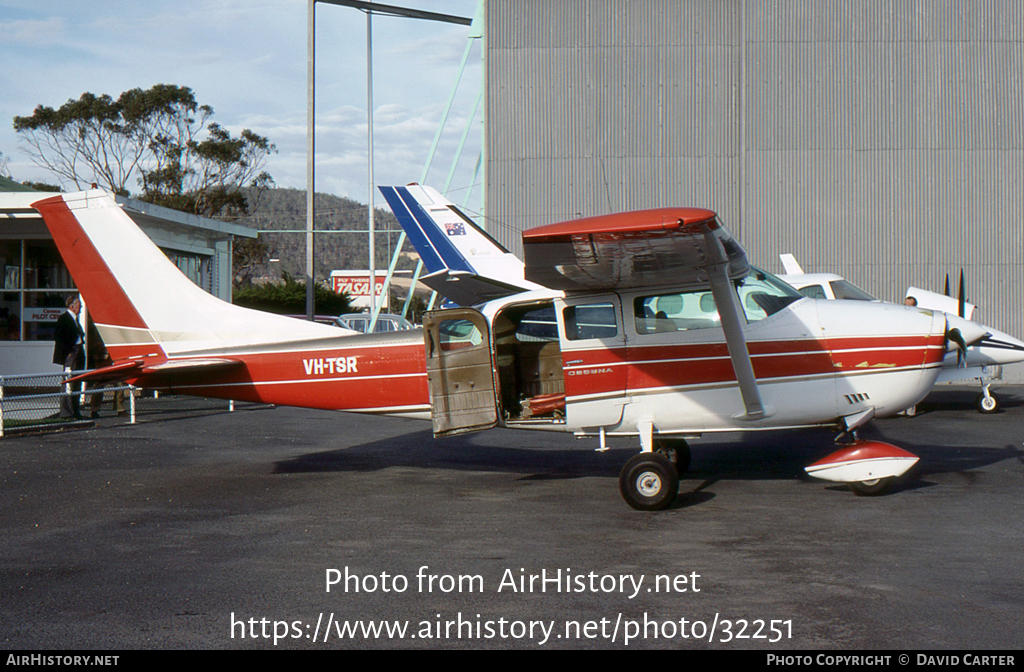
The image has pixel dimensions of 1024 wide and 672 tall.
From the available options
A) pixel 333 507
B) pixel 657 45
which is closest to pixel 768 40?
pixel 657 45

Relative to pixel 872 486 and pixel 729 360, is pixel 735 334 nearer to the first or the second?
pixel 729 360

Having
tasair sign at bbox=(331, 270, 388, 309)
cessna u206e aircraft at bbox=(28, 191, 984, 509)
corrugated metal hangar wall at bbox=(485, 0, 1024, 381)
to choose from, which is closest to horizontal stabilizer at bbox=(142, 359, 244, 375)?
cessna u206e aircraft at bbox=(28, 191, 984, 509)

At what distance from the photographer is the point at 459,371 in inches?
314

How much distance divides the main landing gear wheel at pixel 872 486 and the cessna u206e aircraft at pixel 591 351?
2 centimetres

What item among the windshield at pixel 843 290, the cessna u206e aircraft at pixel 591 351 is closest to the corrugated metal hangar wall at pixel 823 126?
the windshield at pixel 843 290

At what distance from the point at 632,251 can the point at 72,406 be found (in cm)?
1080

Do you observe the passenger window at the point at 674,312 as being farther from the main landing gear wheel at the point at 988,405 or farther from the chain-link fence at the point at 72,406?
the main landing gear wheel at the point at 988,405

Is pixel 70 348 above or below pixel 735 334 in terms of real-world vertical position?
below

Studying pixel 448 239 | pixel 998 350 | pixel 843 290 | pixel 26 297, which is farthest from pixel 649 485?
pixel 26 297

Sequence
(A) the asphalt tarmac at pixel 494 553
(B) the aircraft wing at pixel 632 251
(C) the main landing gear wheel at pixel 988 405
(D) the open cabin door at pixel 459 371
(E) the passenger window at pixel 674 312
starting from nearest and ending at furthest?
(A) the asphalt tarmac at pixel 494 553 < (B) the aircraft wing at pixel 632 251 < (E) the passenger window at pixel 674 312 < (D) the open cabin door at pixel 459 371 < (C) the main landing gear wheel at pixel 988 405

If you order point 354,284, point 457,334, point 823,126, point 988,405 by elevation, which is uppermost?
point 823,126

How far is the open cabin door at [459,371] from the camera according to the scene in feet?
25.9

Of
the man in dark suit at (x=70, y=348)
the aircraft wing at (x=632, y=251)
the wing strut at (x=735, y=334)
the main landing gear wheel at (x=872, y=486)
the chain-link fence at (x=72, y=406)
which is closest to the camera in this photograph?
the aircraft wing at (x=632, y=251)

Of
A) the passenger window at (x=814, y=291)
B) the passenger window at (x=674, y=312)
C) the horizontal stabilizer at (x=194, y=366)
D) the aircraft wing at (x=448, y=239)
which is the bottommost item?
the horizontal stabilizer at (x=194, y=366)
